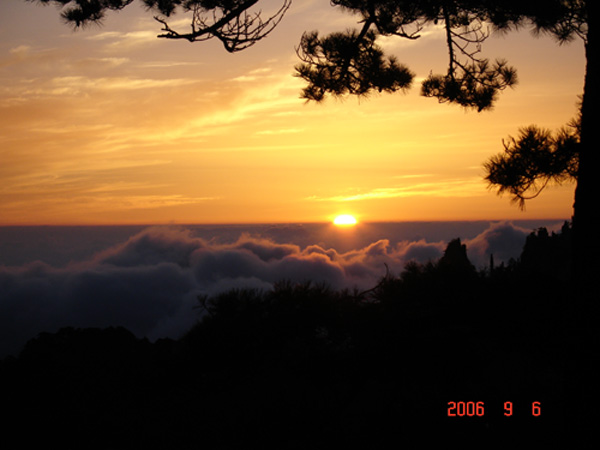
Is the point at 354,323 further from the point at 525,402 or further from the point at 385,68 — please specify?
the point at 385,68

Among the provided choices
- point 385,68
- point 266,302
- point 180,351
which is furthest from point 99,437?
point 385,68

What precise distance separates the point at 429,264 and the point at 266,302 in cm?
271

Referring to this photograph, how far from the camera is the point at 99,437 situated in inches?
184
